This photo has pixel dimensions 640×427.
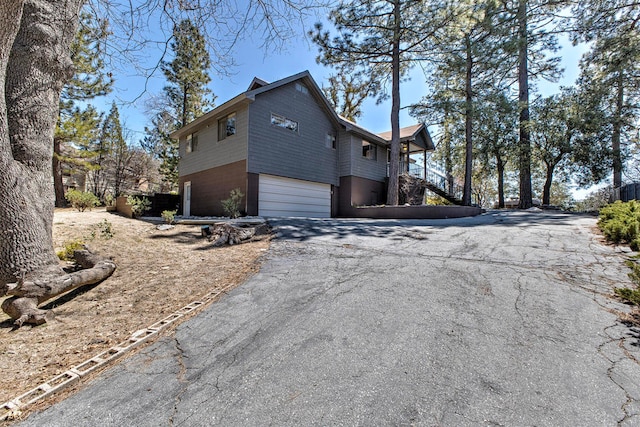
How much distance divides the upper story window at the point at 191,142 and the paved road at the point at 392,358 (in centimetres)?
1338

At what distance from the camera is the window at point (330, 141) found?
1531 centimetres

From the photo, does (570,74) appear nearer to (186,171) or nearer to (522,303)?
(522,303)

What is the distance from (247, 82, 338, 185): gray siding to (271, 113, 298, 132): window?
0.15 m

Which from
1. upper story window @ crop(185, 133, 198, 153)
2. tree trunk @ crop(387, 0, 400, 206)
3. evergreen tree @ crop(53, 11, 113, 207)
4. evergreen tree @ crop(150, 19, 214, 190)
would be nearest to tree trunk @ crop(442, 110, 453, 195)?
tree trunk @ crop(387, 0, 400, 206)

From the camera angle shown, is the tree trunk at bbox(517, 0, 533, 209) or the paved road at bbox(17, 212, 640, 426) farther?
the tree trunk at bbox(517, 0, 533, 209)

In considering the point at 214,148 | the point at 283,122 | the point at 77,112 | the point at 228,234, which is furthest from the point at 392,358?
the point at 77,112

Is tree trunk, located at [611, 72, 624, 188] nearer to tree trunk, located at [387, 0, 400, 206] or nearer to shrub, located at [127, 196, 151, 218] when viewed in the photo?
tree trunk, located at [387, 0, 400, 206]

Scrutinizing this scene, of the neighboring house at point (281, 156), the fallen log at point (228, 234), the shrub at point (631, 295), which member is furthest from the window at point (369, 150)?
the shrub at point (631, 295)

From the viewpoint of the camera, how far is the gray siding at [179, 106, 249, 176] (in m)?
11.8

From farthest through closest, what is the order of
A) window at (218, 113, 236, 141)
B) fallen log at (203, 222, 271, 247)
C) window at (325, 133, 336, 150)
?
window at (325, 133, 336, 150)
window at (218, 113, 236, 141)
fallen log at (203, 222, 271, 247)

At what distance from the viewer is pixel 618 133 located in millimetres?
15109

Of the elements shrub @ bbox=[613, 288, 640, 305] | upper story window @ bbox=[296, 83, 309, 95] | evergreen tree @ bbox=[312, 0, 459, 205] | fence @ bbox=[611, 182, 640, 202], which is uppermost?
A: evergreen tree @ bbox=[312, 0, 459, 205]

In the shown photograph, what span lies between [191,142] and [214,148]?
9.43 feet

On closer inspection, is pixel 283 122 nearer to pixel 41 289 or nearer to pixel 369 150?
pixel 369 150
